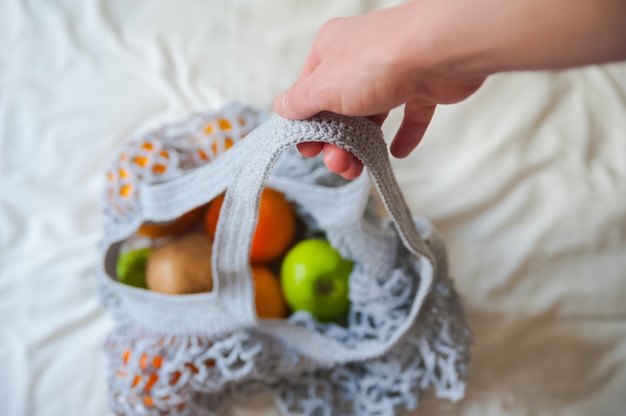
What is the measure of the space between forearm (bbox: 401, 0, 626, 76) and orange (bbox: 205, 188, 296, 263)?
0.98 ft

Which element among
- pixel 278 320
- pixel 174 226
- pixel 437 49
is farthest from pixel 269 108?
pixel 437 49

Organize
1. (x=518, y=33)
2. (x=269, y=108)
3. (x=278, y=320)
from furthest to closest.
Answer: (x=269, y=108) < (x=278, y=320) < (x=518, y=33)

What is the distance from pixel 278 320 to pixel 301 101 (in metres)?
0.25

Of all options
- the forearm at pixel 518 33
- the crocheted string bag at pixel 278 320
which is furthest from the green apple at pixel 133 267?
the forearm at pixel 518 33

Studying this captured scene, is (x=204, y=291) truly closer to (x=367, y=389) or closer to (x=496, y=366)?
(x=367, y=389)

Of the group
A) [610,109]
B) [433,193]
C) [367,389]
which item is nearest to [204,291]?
[367,389]

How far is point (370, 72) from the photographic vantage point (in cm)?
39

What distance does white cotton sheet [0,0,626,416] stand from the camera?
2.20 ft

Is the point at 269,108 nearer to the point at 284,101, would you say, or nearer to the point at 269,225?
the point at 269,225

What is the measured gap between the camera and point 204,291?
24.4 inches

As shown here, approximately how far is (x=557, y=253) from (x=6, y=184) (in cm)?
74

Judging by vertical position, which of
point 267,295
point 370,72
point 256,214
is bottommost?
point 267,295

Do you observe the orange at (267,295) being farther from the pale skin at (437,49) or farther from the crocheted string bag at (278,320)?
the pale skin at (437,49)

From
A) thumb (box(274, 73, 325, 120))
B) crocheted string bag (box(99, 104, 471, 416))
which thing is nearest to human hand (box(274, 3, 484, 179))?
thumb (box(274, 73, 325, 120))
